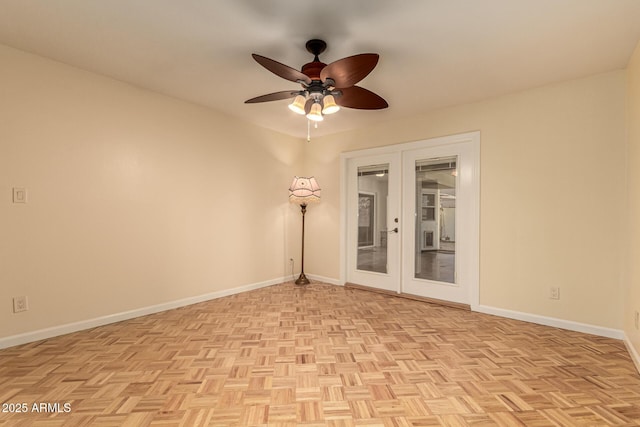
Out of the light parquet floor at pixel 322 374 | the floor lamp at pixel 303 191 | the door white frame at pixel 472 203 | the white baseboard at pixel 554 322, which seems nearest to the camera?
the light parquet floor at pixel 322 374

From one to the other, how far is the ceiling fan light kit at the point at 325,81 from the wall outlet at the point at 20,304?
2604mm

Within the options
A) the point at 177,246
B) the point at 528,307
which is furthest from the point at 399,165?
the point at 177,246

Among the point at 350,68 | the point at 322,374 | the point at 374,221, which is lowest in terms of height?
the point at 322,374

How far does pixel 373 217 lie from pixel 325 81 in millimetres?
2648

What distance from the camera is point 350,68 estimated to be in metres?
2.03

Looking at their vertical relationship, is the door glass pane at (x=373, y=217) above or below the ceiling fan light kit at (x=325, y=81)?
below

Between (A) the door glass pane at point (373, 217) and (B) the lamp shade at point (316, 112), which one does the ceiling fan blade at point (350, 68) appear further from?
(A) the door glass pane at point (373, 217)

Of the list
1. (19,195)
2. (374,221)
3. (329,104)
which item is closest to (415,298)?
(374,221)

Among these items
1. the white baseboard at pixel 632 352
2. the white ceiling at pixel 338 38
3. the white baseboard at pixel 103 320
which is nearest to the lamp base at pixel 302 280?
the white baseboard at pixel 103 320

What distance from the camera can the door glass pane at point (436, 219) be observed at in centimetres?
383

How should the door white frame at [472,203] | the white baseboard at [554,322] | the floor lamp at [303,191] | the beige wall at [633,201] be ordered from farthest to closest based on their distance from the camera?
the floor lamp at [303,191], the door white frame at [472,203], the white baseboard at [554,322], the beige wall at [633,201]

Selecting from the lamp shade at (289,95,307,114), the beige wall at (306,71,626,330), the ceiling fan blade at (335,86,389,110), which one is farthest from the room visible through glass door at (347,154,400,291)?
the lamp shade at (289,95,307,114)

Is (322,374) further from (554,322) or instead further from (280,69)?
(554,322)

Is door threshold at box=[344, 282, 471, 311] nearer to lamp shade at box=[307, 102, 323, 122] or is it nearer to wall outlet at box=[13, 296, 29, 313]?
lamp shade at box=[307, 102, 323, 122]
